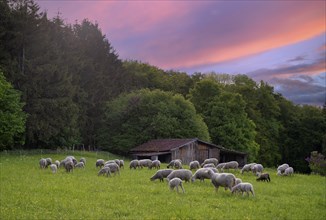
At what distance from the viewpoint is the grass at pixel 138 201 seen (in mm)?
18688

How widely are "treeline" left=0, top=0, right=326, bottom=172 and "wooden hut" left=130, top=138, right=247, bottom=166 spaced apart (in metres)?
5.85

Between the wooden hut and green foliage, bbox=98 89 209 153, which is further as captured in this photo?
green foliage, bbox=98 89 209 153

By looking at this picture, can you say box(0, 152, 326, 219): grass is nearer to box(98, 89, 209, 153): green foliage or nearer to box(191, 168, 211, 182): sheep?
box(191, 168, 211, 182): sheep

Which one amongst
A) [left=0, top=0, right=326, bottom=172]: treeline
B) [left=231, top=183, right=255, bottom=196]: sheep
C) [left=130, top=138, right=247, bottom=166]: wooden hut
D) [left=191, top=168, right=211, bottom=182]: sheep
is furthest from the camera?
[left=0, top=0, right=326, bottom=172]: treeline

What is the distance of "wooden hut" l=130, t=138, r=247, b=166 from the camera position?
61.0m

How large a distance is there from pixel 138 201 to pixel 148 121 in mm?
51859

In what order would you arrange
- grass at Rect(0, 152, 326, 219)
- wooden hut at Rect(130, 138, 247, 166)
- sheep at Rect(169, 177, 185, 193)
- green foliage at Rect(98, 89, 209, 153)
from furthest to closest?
green foliage at Rect(98, 89, 209, 153) < wooden hut at Rect(130, 138, 247, 166) < sheep at Rect(169, 177, 185, 193) < grass at Rect(0, 152, 326, 219)

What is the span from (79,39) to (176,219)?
7292 cm

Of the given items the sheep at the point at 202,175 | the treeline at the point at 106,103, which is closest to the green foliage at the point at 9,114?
the treeline at the point at 106,103

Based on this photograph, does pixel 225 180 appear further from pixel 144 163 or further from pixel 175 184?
pixel 144 163

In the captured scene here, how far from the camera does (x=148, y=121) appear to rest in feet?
240

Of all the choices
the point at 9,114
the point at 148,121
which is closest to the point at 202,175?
the point at 9,114

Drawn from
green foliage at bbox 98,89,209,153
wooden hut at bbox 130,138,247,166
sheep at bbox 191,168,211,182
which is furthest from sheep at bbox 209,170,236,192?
green foliage at bbox 98,89,209,153

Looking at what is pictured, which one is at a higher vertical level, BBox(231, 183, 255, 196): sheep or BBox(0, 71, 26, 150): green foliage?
BBox(0, 71, 26, 150): green foliage
